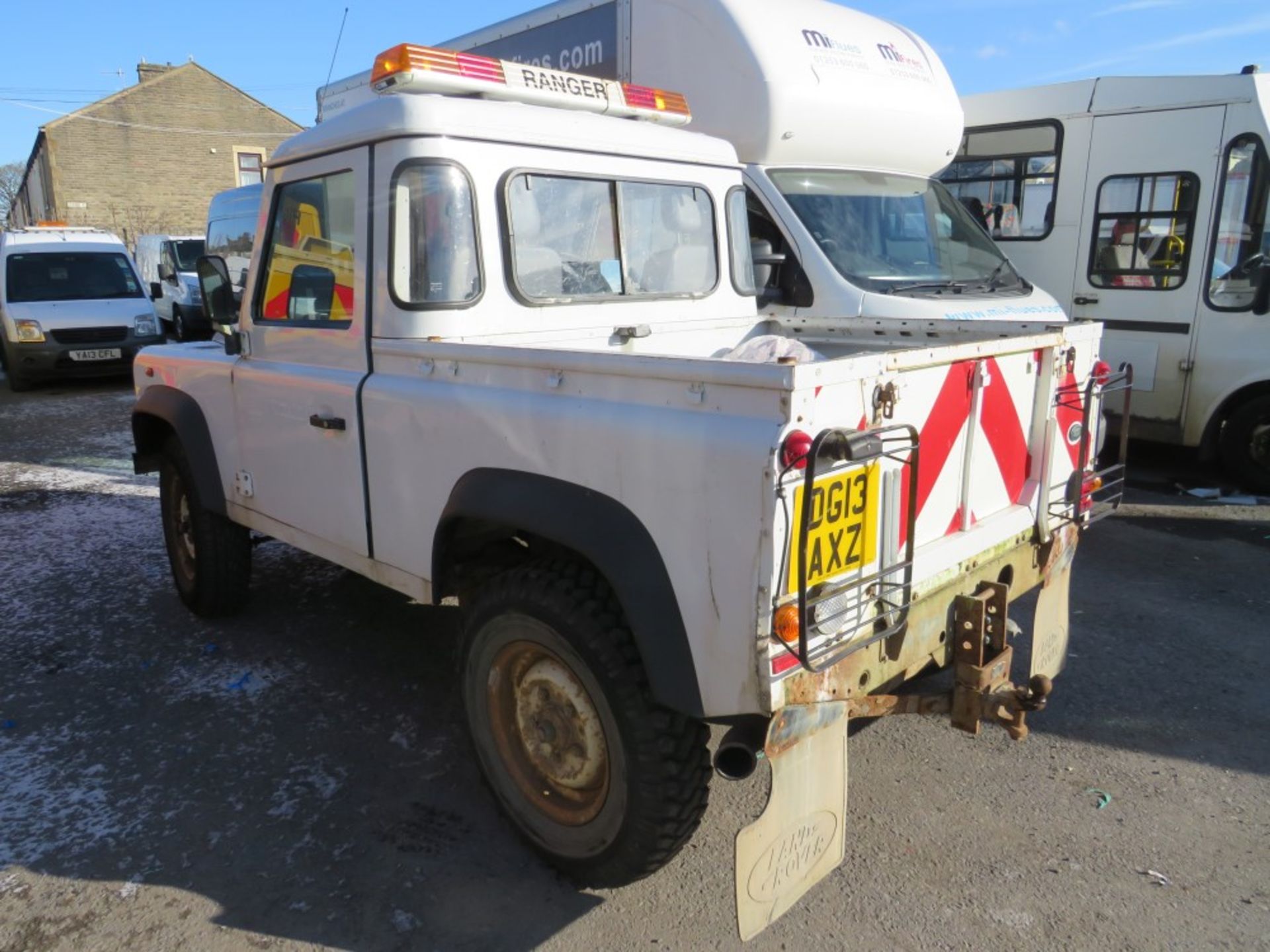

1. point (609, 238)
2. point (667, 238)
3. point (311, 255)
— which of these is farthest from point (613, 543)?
point (311, 255)

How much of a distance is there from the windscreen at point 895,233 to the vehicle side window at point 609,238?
2063 mm

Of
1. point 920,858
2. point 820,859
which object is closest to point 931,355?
point 820,859

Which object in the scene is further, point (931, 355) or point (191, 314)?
point (191, 314)

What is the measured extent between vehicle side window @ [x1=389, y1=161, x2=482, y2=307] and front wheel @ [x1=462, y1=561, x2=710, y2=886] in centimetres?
105

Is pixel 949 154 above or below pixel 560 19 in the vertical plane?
below

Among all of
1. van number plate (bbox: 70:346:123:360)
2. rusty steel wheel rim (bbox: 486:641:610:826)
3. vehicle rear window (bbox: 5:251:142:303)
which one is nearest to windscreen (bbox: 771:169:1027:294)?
rusty steel wheel rim (bbox: 486:641:610:826)

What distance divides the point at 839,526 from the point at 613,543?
0.57m

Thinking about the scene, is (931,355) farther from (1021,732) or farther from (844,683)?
(1021,732)

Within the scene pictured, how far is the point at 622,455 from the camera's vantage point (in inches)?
92.3

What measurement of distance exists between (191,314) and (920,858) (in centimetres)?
1775

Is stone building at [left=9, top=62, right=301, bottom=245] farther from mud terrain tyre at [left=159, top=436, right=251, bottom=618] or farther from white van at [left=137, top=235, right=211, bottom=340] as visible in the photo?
mud terrain tyre at [left=159, top=436, right=251, bottom=618]

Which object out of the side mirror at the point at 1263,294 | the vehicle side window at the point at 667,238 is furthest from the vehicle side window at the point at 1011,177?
the vehicle side window at the point at 667,238

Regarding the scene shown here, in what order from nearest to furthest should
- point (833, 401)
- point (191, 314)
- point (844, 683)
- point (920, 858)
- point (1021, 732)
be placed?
point (833, 401), point (844, 683), point (1021, 732), point (920, 858), point (191, 314)

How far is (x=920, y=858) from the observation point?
2881 mm
